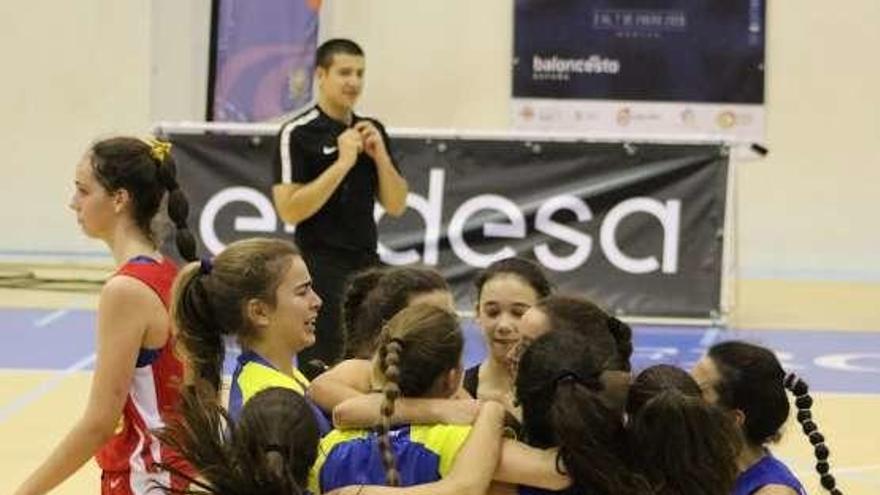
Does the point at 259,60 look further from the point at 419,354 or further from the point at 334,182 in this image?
the point at 419,354

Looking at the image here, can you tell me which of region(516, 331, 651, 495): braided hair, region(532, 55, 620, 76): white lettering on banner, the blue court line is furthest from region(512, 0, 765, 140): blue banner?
region(516, 331, 651, 495): braided hair

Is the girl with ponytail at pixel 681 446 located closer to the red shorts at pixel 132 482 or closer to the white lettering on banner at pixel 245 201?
the red shorts at pixel 132 482

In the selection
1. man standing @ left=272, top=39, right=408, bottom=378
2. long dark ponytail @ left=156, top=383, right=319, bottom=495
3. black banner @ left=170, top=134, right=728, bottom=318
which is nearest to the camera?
long dark ponytail @ left=156, top=383, right=319, bottom=495

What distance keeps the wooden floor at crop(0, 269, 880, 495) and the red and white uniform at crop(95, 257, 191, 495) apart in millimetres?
2659

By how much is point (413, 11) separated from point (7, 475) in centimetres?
773

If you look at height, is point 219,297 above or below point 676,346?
above

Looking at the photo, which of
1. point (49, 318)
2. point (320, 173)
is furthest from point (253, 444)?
point (49, 318)

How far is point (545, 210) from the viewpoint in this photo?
10.2 metres

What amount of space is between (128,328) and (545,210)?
685 cm

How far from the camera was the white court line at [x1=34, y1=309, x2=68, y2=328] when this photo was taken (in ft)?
33.8

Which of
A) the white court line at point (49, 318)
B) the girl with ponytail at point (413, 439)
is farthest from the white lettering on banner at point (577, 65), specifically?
the girl with ponytail at point (413, 439)

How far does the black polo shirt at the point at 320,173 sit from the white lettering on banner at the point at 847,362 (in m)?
3.71

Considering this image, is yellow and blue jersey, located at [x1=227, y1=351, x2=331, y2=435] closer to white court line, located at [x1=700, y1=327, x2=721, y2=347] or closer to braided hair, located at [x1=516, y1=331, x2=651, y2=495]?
braided hair, located at [x1=516, y1=331, x2=651, y2=495]

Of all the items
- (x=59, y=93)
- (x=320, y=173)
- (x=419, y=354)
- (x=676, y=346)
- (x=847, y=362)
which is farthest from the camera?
(x=59, y=93)
